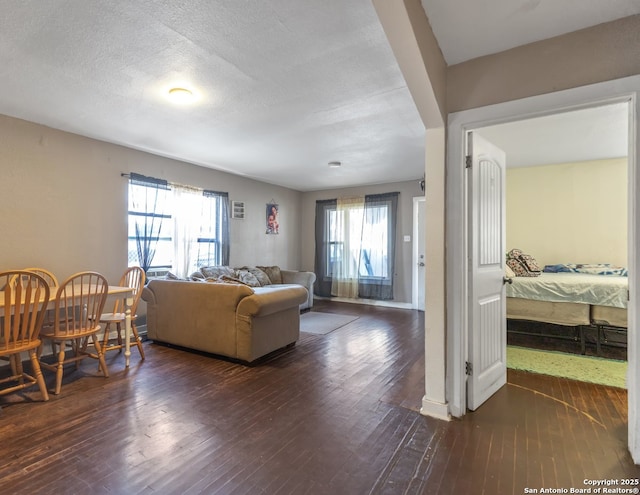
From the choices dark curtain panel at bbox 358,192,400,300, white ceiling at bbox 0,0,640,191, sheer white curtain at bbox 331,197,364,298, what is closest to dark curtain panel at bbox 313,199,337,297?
sheer white curtain at bbox 331,197,364,298

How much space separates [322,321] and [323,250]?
2246 millimetres

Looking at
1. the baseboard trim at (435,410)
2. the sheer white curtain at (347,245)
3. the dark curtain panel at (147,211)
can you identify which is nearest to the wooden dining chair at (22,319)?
the dark curtain panel at (147,211)

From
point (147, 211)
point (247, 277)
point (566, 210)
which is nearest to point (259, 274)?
point (247, 277)

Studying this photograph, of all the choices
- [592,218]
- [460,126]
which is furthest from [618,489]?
[592,218]

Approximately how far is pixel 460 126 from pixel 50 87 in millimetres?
3118

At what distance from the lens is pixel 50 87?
2.56 metres

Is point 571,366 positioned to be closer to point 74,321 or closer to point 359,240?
point 359,240

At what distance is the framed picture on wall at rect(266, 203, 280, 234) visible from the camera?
6.38 metres

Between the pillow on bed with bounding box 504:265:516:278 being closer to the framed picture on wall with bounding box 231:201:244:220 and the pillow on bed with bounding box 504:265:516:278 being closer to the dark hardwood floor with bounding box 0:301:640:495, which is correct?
the dark hardwood floor with bounding box 0:301:640:495

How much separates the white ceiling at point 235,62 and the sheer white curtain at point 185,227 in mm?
993

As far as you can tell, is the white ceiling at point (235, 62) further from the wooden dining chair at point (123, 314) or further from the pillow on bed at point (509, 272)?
the pillow on bed at point (509, 272)

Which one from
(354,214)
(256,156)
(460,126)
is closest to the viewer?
(460,126)

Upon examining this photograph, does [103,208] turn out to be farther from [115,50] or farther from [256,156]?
[115,50]

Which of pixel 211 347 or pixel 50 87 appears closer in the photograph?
pixel 50 87
